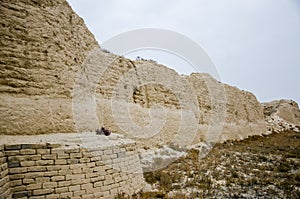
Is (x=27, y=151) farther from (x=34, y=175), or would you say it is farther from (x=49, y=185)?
(x=49, y=185)

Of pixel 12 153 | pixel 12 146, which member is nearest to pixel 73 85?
pixel 12 146

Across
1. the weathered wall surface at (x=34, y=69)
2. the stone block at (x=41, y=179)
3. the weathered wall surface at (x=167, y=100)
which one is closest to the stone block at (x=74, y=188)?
the stone block at (x=41, y=179)

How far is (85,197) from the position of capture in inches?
196

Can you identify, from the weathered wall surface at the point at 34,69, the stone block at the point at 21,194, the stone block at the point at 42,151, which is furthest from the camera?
the weathered wall surface at the point at 34,69

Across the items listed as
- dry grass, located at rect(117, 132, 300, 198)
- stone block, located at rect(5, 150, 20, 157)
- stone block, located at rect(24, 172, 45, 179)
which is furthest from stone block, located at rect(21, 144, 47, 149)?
dry grass, located at rect(117, 132, 300, 198)

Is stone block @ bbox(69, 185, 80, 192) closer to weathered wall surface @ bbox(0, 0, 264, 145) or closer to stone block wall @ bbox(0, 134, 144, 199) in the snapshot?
stone block wall @ bbox(0, 134, 144, 199)

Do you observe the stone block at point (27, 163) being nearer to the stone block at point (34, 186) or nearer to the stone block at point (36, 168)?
the stone block at point (36, 168)

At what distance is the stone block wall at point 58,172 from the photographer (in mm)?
4594

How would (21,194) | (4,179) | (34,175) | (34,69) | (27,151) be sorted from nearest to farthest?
(4,179) → (21,194) → (34,175) → (27,151) → (34,69)

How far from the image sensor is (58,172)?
16.0 ft

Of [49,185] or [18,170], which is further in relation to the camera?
[49,185]

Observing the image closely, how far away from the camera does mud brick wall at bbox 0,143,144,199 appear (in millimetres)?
4593

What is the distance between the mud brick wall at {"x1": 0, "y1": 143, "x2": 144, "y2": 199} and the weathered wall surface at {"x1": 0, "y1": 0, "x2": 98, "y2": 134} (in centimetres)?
118

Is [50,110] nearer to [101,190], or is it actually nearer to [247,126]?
[101,190]
